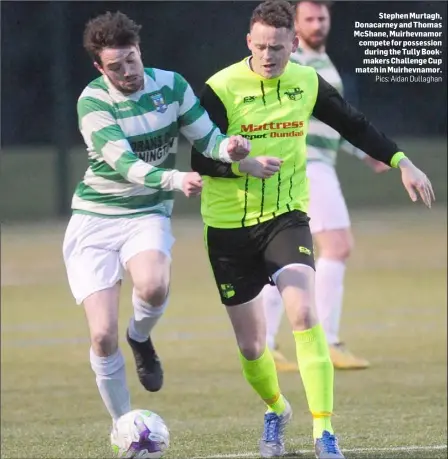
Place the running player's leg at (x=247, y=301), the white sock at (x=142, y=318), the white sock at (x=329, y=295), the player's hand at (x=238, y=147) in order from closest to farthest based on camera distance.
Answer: the player's hand at (x=238, y=147), the running player's leg at (x=247, y=301), the white sock at (x=142, y=318), the white sock at (x=329, y=295)

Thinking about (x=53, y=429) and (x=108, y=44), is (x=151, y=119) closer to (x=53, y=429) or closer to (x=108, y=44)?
(x=108, y=44)

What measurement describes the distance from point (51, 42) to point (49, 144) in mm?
2149

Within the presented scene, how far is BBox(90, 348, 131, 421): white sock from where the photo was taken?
6.26 metres

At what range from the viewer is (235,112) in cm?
613

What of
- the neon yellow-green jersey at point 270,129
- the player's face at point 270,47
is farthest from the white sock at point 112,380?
the player's face at point 270,47

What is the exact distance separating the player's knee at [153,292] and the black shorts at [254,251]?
0.28 metres

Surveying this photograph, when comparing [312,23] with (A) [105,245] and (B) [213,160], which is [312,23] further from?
(A) [105,245]

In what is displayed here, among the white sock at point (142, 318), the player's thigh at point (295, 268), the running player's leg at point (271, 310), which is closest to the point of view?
the player's thigh at point (295, 268)

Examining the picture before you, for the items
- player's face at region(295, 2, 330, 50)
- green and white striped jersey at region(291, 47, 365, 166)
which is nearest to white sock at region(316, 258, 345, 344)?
green and white striped jersey at region(291, 47, 365, 166)

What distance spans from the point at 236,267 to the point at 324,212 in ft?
11.3

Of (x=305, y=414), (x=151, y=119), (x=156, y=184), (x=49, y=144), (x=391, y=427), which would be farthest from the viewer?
(x=49, y=144)

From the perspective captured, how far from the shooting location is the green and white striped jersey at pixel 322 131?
366 inches

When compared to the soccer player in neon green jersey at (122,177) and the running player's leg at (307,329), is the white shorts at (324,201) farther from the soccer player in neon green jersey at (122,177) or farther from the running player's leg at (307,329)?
the running player's leg at (307,329)

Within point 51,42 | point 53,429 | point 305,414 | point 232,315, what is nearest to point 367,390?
point 305,414
